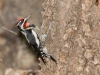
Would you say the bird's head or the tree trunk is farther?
the bird's head

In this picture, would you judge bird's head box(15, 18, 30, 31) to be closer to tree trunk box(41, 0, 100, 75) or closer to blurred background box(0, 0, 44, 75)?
tree trunk box(41, 0, 100, 75)

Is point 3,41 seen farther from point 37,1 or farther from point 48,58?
point 48,58

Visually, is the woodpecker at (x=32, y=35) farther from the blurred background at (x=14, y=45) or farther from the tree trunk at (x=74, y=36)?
the blurred background at (x=14, y=45)

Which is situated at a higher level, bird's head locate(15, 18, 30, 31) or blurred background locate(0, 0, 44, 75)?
bird's head locate(15, 18, 30, 31)

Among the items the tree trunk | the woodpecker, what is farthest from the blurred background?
the tree trunk

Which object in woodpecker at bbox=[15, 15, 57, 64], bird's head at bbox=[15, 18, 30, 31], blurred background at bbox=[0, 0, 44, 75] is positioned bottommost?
blurred background at bbox=[0, 0, 44, 75]

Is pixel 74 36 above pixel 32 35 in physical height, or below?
above

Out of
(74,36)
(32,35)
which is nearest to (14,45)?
(32,35)

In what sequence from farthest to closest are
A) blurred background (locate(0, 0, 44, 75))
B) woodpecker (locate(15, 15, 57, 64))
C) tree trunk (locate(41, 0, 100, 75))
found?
blurred background (locate(0, 0, 44, 75)) < woodpecker (locate(15, 15, 57, 64)) < tree trunk (locate(41, 0, 100, 75))

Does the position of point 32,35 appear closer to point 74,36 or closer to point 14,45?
point 74,36
